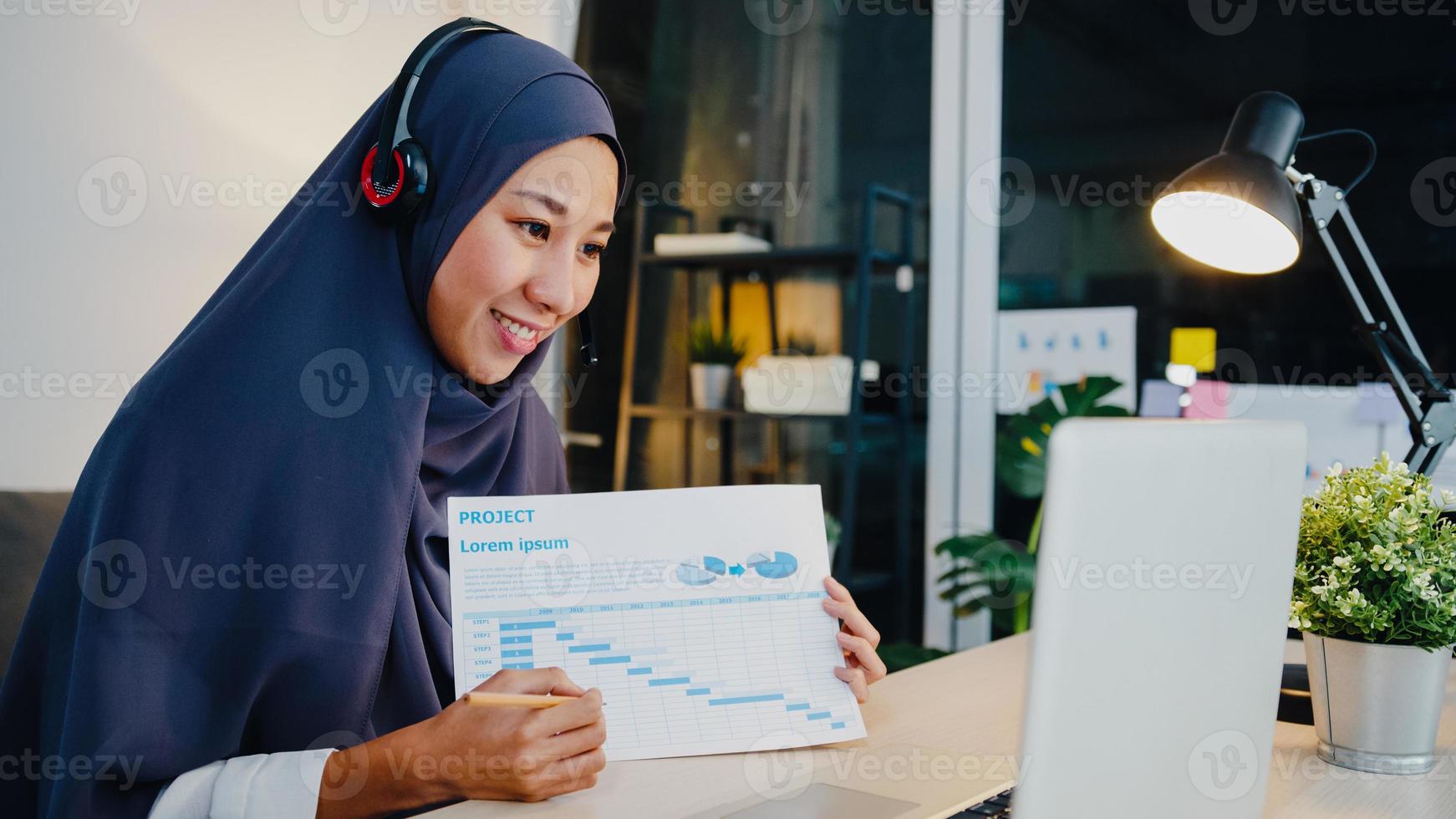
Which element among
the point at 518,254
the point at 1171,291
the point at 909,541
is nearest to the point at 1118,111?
the point at 1171,291

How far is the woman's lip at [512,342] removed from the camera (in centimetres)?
133

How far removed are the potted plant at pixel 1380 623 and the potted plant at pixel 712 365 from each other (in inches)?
77.5

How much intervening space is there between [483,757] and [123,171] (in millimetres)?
1646

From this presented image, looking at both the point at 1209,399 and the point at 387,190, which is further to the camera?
the point at 1209,399

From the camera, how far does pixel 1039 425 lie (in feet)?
7.58

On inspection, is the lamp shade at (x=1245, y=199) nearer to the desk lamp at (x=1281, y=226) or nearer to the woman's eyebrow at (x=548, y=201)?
the desk lamp at (x=1281, y=226)

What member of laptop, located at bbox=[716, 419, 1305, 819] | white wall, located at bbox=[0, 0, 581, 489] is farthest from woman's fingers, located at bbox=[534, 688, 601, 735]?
white wall, located at bbox=[0, 0, 581, 489]

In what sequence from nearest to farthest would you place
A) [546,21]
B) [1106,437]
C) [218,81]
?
1. [1106,437]
2. [218,81]
3. [546,21]

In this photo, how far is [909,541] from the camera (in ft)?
9.27

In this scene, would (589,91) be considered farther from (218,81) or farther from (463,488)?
(218,81)

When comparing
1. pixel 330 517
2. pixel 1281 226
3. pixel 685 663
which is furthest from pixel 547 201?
pixel 1281 226

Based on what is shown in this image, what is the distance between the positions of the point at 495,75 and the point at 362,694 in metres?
0.72

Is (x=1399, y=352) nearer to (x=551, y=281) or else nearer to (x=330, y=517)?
(x=551, y=281)

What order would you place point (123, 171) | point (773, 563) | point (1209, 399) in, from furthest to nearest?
point (1209, 399) → point (123, 171) → point (773, 563)
